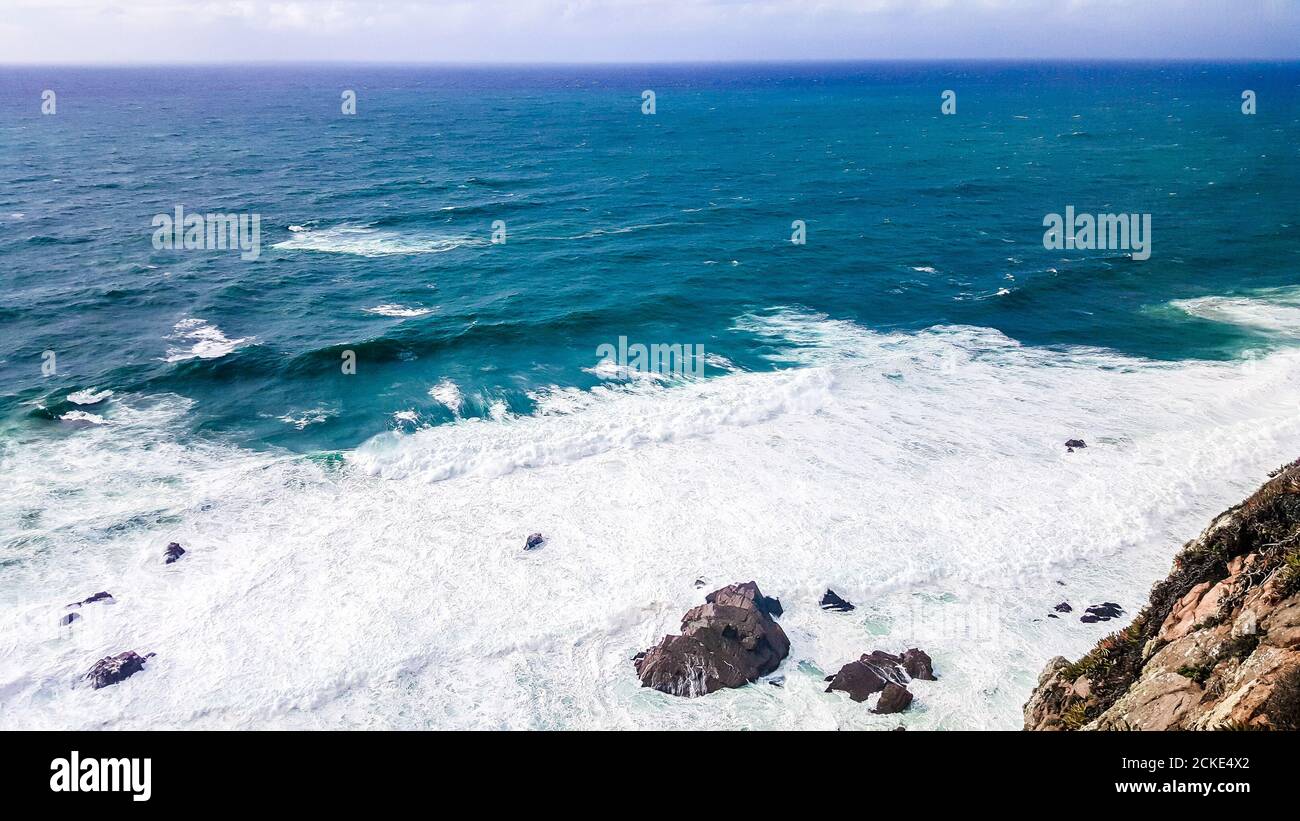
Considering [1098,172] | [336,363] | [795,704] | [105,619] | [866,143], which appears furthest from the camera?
[866,143]

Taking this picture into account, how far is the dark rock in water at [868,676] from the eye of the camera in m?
23.6

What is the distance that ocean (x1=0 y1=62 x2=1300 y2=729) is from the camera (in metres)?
25.2

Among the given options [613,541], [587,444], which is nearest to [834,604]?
[613,541]

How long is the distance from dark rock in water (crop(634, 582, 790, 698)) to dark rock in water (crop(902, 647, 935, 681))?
3646 mm

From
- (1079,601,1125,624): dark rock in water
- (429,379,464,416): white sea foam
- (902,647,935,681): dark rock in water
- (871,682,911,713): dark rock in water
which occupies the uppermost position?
(429,379,464,416): white sea foam

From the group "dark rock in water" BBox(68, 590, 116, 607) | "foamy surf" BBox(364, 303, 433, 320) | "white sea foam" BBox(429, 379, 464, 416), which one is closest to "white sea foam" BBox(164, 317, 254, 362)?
"foamy surf" BBox(364, 303, 433, 320)

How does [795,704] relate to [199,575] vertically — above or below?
below

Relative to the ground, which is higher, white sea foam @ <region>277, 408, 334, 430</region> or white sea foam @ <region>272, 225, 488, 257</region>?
white sea foam @ <region>272, 225, 488, 257</region>

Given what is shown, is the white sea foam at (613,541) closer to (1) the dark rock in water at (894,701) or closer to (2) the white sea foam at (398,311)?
(1) the dark rock in water at (894,701)

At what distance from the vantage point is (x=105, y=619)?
26.7 meters

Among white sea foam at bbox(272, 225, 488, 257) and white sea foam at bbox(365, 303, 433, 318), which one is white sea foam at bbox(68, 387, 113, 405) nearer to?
white sea foam at bbox(365, 303, 433, 318)
